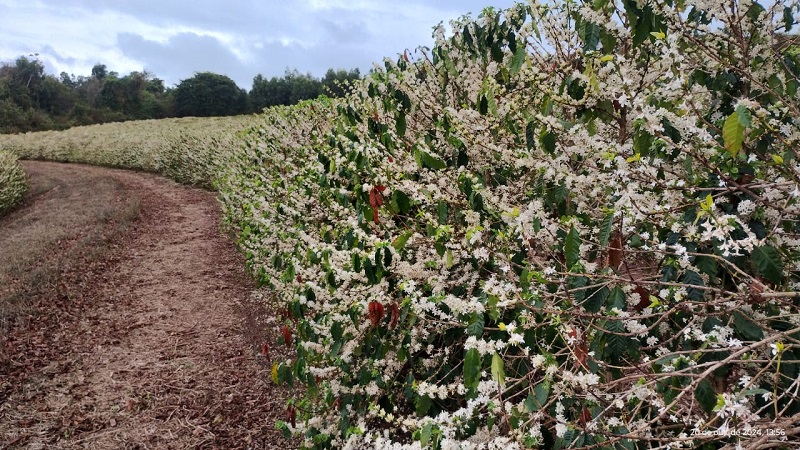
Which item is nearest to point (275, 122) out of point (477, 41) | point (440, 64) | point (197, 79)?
point (440, 64)

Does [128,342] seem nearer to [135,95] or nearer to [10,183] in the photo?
[10,183]

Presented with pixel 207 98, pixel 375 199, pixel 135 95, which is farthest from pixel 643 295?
pixel 135 95

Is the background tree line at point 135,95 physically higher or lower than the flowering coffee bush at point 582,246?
higher

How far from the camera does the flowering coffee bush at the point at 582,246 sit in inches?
73.9

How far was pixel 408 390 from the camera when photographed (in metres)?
3.27

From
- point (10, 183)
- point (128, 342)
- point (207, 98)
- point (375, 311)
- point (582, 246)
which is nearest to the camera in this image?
point (582, 246)

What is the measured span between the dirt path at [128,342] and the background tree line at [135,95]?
133 feet

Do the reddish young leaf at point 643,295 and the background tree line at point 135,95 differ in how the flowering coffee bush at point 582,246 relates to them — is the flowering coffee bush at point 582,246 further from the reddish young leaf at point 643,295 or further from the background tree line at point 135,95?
the background tree line at point 135,95

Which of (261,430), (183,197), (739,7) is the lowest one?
(261,430)

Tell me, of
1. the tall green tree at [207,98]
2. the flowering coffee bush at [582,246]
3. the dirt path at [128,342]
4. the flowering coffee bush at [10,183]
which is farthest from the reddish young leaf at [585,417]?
the tall green tree at [207,98]

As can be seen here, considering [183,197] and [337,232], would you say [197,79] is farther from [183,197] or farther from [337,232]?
[337,232]

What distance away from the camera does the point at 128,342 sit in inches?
273

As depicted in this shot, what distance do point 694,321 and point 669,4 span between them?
59.4 inches

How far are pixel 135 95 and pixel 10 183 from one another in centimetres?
4851
